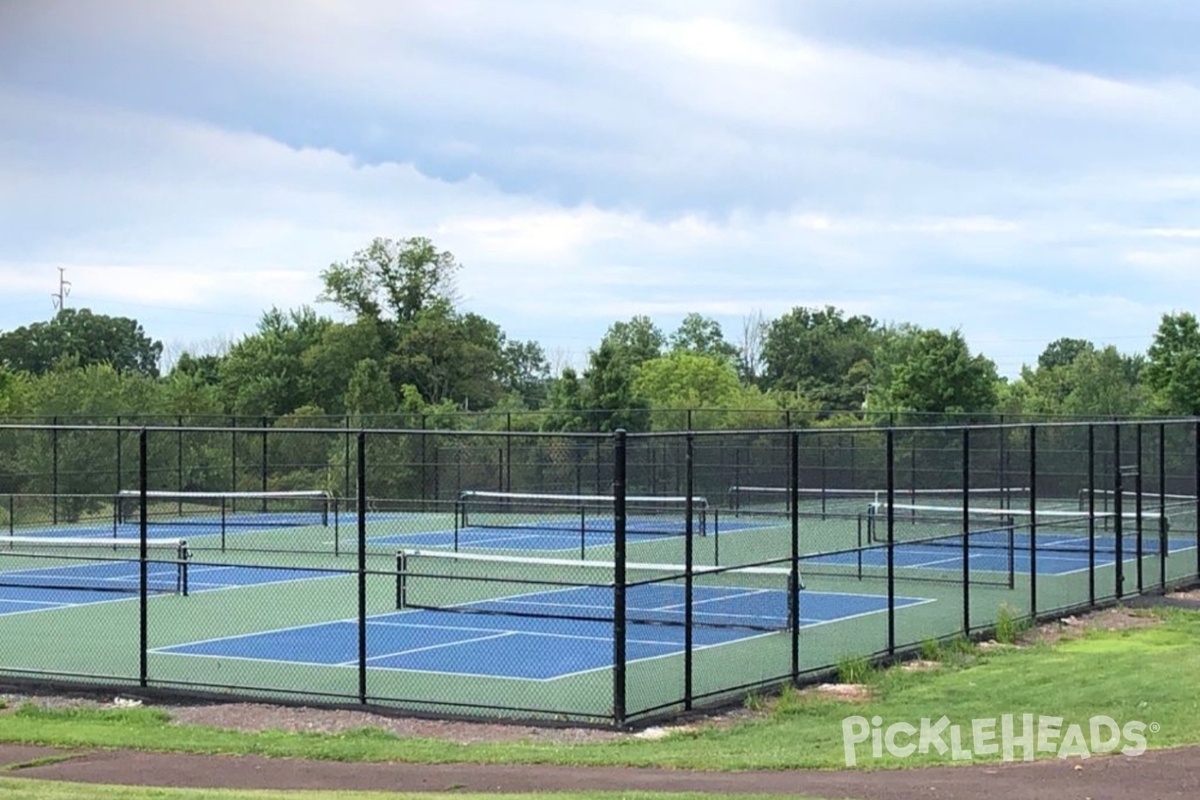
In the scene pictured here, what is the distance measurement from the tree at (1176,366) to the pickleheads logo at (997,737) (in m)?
41.6

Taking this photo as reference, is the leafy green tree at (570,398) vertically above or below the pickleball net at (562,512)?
above

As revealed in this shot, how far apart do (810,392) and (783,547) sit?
74.7 meters

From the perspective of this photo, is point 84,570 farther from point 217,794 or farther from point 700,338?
point 700,338

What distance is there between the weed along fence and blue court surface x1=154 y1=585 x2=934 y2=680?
0.24ft

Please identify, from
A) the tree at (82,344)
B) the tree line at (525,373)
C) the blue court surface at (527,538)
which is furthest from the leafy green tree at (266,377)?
the blue court surface at (527,538)

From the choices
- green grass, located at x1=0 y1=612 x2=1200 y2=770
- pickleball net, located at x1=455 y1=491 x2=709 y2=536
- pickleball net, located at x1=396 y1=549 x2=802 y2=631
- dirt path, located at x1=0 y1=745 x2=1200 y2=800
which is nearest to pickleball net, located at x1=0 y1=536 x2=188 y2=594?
pickleball net, located at x1=396 y1=549 x2=802 y2=631

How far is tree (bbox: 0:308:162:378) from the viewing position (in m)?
89.9

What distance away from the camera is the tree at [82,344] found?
89.9 m

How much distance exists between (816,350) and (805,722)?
101 meters

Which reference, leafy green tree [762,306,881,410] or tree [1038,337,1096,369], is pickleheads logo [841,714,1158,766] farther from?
tree [1038,337,1096,369]

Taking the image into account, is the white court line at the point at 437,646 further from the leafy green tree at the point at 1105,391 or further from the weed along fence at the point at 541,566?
the leafy green tree at the point at 1105,391

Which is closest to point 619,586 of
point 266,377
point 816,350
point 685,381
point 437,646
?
point 437,646

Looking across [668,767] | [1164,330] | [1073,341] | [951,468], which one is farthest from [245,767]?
[1073,341]

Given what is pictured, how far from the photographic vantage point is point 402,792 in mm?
9812
